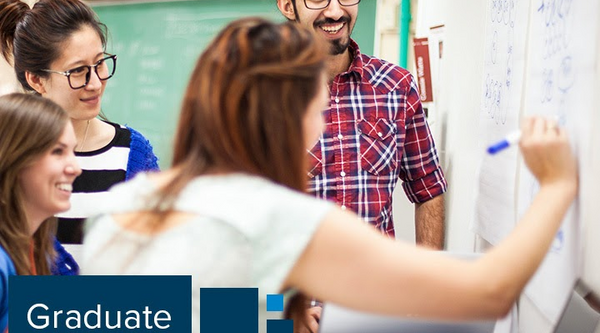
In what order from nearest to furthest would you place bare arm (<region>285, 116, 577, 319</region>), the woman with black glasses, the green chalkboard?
bare arm (<region>285, 116, 577, 319</region>)
the woman with black glasses
the green chalkboard

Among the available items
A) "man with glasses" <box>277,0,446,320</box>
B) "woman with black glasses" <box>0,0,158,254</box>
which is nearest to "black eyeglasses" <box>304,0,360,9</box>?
"man with glasses" <box>277,0,446,320</box>

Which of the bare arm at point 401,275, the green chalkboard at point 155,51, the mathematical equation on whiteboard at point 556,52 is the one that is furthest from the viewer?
the green chalkboard at point 155,51

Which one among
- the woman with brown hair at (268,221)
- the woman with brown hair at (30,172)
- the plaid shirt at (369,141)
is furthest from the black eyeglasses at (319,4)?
the woman with brown hair at (268,221)

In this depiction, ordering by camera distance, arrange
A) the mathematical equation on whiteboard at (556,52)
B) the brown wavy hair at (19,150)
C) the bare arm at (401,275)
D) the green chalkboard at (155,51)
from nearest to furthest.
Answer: the bare arm at (401,275)
the mathematical equation on whiteboard at (556,52)
the brown wavy hair at (19,150)
the green chalkboard at (155,51)

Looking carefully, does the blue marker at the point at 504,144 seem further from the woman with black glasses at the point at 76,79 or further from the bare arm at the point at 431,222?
the woman with black glasses at the point at 76,79

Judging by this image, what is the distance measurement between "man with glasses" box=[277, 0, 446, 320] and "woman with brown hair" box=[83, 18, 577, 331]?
2.72 feet

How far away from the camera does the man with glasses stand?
1.72 m

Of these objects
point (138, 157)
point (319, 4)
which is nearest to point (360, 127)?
point (319, 4)

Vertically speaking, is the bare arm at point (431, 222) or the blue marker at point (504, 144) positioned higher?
the blue marker at point (504, 144)

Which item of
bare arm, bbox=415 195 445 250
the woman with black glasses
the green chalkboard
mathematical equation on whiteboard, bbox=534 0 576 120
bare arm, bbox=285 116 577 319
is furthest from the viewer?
the green chalkboard

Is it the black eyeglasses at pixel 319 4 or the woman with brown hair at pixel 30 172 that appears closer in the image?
the woman with brown hair at pixel 30 172

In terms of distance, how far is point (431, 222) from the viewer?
1891mm

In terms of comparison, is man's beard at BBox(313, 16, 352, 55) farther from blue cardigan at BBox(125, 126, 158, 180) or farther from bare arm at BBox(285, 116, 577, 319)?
bare arm at BBox(285, 116, 577, 319)

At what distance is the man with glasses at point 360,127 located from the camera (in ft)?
5.65
